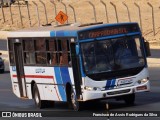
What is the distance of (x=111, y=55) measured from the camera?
69.4ft

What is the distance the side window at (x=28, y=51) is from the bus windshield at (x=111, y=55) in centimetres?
343

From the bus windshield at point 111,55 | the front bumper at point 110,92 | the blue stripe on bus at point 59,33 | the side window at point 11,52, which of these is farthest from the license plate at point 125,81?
the side window at point 11,52

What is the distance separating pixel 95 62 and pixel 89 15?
50.1 meters

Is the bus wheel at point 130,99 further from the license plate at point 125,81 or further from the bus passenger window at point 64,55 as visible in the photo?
the bus passenger window at point 64,55

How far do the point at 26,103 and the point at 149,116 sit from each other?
9067mm

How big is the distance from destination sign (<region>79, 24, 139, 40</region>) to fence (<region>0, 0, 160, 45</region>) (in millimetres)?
34730

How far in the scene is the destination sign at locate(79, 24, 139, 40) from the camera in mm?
21056

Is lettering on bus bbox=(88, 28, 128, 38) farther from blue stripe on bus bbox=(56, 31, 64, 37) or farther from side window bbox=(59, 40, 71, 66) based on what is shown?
blue stripe on bus bbox=(56, 31, 64, 37)

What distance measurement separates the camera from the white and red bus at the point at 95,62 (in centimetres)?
2084

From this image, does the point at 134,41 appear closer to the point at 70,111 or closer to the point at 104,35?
the point at 104,35

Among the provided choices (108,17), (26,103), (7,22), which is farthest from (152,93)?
(7,22)

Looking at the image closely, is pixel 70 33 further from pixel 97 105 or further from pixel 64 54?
pixel 97 105

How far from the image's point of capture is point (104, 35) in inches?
837

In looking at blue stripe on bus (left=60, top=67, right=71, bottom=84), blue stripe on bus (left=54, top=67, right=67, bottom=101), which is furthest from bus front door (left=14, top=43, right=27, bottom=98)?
blue stripe on bus (left=60, top=67, right=71, bottom=84)
